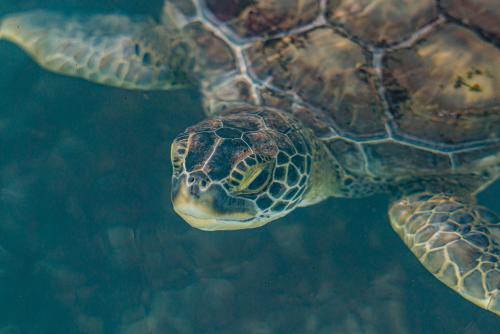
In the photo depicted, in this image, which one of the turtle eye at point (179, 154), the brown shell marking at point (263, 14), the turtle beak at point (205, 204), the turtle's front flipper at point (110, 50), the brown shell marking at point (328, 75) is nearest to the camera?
the turtle beak at point (205, 204)

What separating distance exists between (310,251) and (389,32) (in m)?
2.09

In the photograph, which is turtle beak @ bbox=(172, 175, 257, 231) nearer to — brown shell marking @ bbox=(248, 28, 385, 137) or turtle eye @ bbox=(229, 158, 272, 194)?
turtle eye @ bbox=(229, 158, 272, 194)

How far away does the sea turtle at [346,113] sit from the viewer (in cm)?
305

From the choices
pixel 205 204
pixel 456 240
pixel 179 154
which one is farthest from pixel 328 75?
pixel 456 240

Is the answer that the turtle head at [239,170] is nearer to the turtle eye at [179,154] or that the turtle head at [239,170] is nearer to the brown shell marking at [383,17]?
the turtle eye at [179,154]

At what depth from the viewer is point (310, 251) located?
4.16 m

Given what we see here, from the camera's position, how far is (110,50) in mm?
4219

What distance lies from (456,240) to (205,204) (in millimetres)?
1982

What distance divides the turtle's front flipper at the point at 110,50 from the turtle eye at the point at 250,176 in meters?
1.55

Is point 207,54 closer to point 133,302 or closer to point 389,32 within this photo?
point 389,32

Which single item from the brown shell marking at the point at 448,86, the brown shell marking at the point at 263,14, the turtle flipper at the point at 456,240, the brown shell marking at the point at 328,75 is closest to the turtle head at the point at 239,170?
the brown shell marking at the point at 328,75

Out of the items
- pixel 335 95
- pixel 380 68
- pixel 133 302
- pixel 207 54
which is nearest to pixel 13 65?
pixel 207 54

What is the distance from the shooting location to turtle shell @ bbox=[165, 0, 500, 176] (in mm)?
3164

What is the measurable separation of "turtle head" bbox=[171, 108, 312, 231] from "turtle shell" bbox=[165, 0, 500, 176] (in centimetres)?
39
